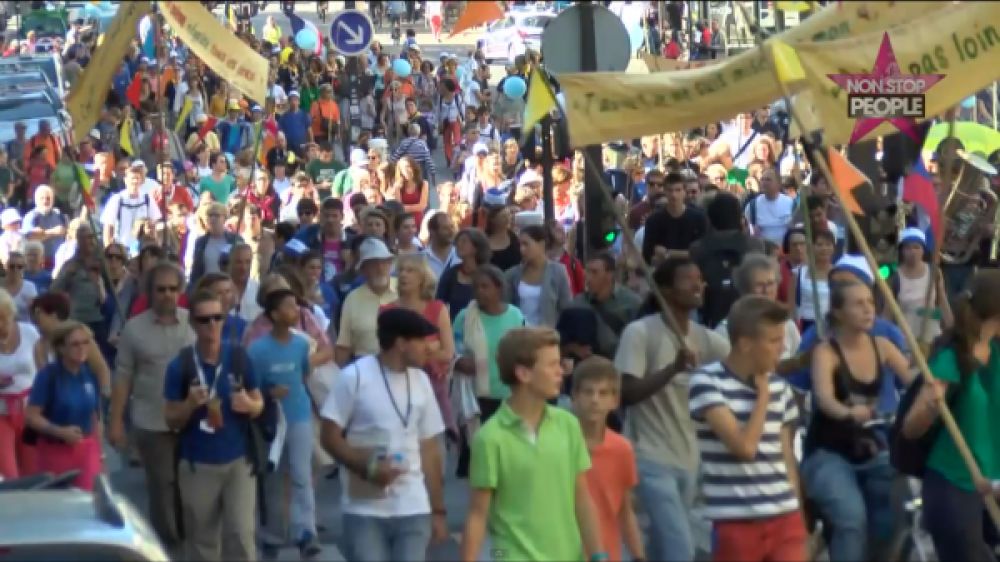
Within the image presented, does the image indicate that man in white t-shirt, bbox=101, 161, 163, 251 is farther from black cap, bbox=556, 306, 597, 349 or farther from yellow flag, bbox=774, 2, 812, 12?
yellow flag, bbox=774, 2, 812, 12

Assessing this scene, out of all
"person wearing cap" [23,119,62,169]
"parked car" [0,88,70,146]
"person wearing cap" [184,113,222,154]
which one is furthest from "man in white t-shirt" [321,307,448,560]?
"person wearing cap" [184,113,222,154]

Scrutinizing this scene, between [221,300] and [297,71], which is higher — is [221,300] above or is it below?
below

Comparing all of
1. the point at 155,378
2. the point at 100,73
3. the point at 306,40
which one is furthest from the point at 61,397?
the point at 306,40

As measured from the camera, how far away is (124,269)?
1488 cm

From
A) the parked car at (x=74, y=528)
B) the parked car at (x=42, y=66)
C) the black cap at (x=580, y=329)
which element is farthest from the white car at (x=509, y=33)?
the parked car at (x=74, y=528)

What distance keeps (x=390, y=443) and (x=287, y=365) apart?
2.51m

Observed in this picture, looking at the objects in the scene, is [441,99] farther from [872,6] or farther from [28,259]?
[872,6]

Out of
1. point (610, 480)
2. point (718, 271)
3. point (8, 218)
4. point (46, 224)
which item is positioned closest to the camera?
point (610, 480)

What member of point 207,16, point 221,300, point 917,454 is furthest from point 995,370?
point 207,16

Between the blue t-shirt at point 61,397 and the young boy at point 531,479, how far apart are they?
3.24 m

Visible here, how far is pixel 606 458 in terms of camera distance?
814 cm

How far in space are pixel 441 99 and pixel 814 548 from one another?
24840mm

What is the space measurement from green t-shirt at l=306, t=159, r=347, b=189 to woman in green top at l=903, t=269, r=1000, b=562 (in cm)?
1548

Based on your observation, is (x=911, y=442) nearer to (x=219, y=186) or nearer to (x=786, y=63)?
(x=786, y=63)
